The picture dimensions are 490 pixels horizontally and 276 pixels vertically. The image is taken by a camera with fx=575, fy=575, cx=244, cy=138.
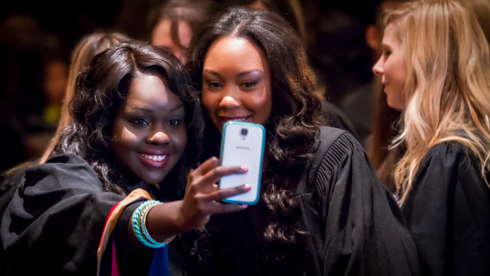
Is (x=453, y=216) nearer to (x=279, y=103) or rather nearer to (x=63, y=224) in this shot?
(x=279, y=103)

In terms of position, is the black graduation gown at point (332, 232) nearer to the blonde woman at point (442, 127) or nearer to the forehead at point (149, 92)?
the blonde woman at point (442, 127)

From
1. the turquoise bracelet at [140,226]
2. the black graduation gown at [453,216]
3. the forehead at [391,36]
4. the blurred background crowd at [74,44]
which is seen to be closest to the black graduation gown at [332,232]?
the black graduation gown at [453,216]

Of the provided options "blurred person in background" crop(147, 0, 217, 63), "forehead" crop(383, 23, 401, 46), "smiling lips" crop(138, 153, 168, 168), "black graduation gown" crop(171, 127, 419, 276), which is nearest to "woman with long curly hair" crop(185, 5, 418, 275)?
"black graduation gown" crop(171, 127, 419, 276)

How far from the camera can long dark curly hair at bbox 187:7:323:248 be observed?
159 cm

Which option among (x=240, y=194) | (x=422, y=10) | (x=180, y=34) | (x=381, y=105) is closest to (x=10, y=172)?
(x=180, y=34)

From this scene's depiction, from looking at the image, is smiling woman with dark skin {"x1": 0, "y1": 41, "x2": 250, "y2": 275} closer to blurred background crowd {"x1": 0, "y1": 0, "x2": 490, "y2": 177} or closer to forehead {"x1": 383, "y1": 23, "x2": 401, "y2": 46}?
forehead {"x1": 383, "y1": 23, "x2": 401, "y2": 46}

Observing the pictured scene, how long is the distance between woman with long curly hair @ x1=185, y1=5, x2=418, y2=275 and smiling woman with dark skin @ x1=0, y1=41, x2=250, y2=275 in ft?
0.36

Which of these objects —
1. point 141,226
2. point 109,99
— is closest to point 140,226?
point 141,226

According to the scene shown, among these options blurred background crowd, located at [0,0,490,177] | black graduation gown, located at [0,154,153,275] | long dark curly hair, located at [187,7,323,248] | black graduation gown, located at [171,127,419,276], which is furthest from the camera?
blurred background crowd, located at [0,0,490,177]

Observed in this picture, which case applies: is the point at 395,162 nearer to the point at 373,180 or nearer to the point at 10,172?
the point at 373,180

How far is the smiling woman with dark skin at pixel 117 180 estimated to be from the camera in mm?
1271

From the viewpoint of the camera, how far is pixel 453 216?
177 centimetres

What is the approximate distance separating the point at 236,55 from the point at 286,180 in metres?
0.38

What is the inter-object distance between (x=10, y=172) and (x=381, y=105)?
1.48 m
